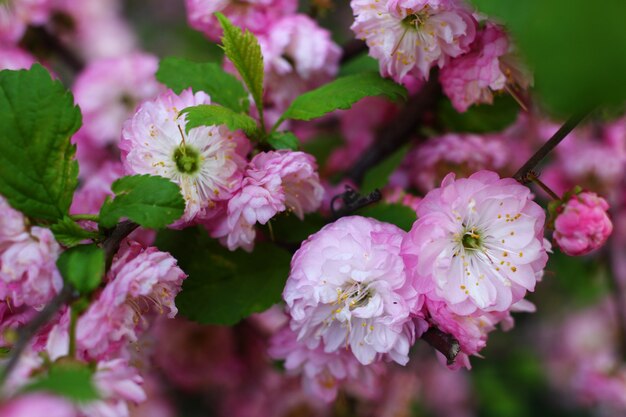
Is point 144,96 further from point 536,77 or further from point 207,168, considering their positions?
point 536,77

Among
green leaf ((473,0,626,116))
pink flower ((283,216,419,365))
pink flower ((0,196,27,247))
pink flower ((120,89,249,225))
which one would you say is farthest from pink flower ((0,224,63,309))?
green leaf ((473,0,626,116))

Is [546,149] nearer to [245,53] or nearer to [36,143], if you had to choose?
[245,53]

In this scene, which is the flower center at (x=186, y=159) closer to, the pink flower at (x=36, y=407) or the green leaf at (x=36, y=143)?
the green leaf at (x=36, y=143)

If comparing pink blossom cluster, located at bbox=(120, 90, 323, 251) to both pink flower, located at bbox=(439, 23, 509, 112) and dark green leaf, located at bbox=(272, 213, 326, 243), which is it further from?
pink flower, located at bbox=(439, 23, 509, 112)

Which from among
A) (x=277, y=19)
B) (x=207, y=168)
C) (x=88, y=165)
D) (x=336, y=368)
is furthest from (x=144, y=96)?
(x=336, y=368)

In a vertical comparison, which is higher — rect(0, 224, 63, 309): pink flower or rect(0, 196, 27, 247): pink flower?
rect(0, 196, 27, 247): pink flower

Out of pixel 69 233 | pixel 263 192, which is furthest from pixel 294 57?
pixel 69 233
